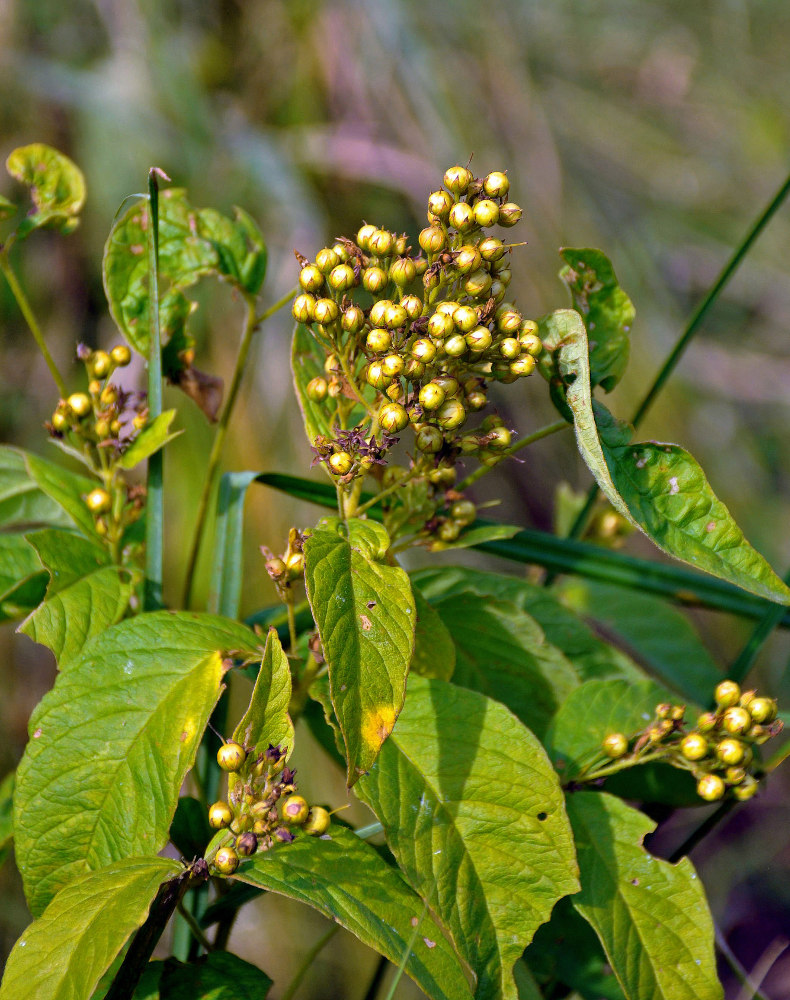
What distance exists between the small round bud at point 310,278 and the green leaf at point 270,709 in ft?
1.08

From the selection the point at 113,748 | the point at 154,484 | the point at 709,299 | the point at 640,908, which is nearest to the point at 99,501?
the point at 154,484

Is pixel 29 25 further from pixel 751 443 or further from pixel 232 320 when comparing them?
pixel 751 443

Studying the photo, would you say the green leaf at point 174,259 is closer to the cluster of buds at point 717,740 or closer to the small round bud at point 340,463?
the small round bud at point 340,463

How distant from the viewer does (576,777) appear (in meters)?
0.92

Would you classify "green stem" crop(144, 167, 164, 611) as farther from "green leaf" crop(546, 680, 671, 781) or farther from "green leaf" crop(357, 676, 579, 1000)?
"green leaf" crop(546, 680, 671, 781)

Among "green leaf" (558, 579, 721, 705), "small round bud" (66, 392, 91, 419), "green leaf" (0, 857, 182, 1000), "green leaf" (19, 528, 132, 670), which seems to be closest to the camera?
"green leaf" (0, 857, 182, 1000)

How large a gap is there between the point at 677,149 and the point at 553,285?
1323 mm

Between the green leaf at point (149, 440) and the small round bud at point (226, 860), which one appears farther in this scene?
the green leaf at point (149, 440)

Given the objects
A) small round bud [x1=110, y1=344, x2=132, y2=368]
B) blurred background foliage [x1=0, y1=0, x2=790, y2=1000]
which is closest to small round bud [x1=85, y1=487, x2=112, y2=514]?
small round bud [x1=110, y1=344, x2=132, y2=368]

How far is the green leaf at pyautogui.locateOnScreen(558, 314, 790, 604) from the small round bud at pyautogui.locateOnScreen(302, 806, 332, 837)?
36 cm

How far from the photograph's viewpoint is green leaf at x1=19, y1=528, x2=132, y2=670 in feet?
2.74

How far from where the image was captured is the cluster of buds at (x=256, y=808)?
0.68 meters

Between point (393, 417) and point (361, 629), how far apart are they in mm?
191

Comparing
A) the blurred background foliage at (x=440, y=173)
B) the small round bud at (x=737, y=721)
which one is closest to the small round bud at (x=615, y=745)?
the small round bud at (x=737, y=721)
